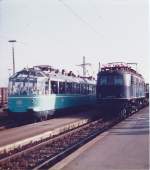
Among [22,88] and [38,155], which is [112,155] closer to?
[38,155]

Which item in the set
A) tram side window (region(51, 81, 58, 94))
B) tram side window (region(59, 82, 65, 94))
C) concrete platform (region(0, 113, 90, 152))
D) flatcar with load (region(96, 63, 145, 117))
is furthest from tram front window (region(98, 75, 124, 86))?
concrete platform (region(0, 113, 90, 152))

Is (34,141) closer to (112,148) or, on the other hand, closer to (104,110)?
(112,148)

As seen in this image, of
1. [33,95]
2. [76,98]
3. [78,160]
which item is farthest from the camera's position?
[76,98]

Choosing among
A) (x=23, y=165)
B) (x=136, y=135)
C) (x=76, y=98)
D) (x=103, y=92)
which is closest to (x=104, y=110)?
(x=103, y=92)

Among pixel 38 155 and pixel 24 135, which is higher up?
pixel 24 135

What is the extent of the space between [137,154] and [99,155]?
1004 millimetres

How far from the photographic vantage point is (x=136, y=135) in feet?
50.2

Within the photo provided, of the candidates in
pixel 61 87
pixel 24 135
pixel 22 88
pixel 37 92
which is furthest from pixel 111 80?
pixel 24 135

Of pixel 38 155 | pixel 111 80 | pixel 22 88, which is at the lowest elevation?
pixel 38 155

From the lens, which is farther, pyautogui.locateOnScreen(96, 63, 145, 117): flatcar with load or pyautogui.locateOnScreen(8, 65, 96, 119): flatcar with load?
pyautogui.locateOnScreen(96, 63, 145, 117): flatcar with load

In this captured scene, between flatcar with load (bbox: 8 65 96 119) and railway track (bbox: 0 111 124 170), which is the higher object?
flatcar with load (bbox: 8 65 96 119)

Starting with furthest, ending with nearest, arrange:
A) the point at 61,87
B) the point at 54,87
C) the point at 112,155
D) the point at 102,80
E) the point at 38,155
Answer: the point at 102,80 < the point at 61,87 < the point at 54,87 < the point at 38,155 < the point at 112,155

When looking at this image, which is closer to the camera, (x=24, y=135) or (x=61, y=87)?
(x=24, y=135)

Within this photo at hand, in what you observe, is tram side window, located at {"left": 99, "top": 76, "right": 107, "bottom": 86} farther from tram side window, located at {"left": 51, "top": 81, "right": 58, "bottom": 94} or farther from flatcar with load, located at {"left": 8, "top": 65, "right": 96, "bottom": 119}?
tram side window, located at {"left": 51, "top": 81, "right": 58, "bottom": 94}
